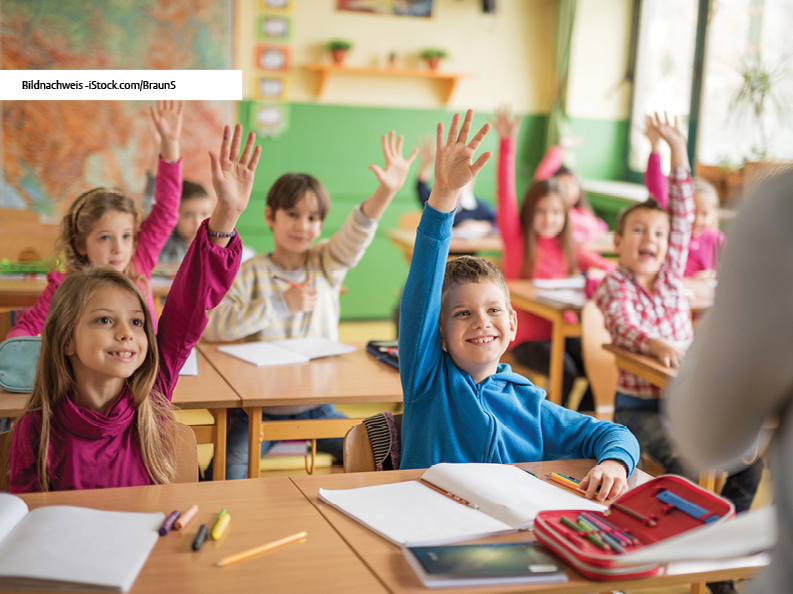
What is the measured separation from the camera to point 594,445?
145cm

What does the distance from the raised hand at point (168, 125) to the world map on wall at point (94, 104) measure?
2.60 m

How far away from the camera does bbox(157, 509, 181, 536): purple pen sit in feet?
3.41

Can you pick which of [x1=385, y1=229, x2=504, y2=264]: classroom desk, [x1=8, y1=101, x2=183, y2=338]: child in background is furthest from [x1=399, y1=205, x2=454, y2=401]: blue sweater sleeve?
[x1=385, y1=229, x2=504, y2=264]: classroom desk

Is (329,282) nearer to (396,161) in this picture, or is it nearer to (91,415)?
(396,161)

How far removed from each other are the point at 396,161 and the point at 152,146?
318 cm

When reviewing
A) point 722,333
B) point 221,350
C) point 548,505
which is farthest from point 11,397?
point 722,333

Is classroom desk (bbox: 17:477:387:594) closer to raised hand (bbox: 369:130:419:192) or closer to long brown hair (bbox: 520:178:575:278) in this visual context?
raised hand (bbox: 369:130:419:192)

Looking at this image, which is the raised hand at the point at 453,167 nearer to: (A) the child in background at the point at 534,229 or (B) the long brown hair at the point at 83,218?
(B) the long brown hair at the point at 83,218

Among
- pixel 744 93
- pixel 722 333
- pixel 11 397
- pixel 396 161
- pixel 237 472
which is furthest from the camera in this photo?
pixel 744 93

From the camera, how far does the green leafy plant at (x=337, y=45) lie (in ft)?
17.5

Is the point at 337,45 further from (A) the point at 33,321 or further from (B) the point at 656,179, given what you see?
(A) the point at 33,321

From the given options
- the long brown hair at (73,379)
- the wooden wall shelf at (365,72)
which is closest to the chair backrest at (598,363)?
the long brown hair at (73,379)

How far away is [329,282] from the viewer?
2658 millimetres

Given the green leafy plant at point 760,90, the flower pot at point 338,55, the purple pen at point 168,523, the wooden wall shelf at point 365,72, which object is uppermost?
the flower pot at point 338,55
